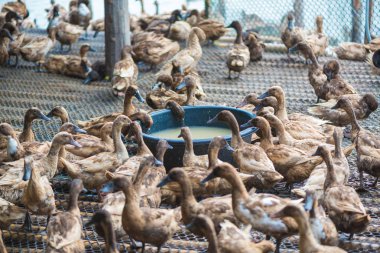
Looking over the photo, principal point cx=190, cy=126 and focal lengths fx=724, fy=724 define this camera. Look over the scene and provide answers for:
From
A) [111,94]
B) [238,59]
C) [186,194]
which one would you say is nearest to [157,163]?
[186,194]

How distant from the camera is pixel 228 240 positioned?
5.38 m

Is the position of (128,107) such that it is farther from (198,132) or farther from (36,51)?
(36,51)

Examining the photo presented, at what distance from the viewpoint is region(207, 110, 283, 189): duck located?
6805mm

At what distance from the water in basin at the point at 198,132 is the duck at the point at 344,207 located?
2.11m

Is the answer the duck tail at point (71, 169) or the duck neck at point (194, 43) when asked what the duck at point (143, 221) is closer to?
the duck tail at point (71, 169)

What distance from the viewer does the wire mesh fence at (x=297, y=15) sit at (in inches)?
497

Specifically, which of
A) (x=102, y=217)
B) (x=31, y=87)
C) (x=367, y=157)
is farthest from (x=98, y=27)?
(x=102, y=217)

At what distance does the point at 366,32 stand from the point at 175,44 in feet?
10.6

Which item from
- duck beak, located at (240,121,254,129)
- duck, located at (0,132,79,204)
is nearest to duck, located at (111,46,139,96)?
duck beak, located at (240,121,254,129)

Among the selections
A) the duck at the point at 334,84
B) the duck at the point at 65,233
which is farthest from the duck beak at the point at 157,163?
the duck at the point at 334,84

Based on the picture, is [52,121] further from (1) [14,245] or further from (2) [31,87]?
(1) [14,245]

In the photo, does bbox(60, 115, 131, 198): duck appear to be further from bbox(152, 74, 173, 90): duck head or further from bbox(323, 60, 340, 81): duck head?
bbox(323, 60, 340, 81): duck head

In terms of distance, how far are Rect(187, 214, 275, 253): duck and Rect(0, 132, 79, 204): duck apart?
1986mm

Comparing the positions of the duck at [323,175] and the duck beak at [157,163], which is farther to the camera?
the duck beak at [157,163]
